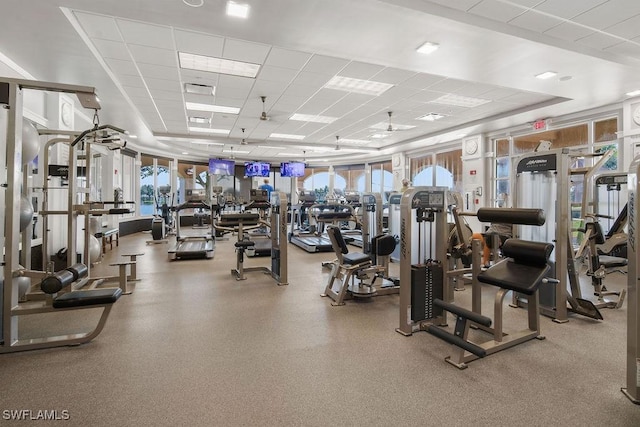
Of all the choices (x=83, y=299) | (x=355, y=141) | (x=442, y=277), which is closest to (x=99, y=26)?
(x=83, y=299)

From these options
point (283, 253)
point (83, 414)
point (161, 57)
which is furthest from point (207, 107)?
point (83, 414)

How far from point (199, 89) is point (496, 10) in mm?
4822

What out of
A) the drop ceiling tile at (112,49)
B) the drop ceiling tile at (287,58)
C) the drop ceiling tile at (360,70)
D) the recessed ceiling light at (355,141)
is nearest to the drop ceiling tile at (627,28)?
the drop ceiling tile at (360,70)

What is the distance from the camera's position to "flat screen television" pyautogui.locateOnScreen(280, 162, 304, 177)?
44.4 ft

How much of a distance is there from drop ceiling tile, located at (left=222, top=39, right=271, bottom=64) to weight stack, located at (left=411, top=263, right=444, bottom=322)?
3468 millimetres

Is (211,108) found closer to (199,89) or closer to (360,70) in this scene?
(199,89)

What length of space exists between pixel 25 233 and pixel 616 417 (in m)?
6.12

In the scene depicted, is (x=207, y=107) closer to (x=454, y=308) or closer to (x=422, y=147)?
(x=454, y=308)

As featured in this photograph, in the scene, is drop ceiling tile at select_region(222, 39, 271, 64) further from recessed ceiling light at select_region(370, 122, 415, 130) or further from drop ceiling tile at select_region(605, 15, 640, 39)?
recessed ceiling light at select_region(370, 122, 415, 130)

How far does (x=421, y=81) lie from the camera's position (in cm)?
548

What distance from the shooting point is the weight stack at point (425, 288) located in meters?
3.20

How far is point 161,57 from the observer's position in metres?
4.59

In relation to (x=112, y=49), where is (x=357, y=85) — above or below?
above

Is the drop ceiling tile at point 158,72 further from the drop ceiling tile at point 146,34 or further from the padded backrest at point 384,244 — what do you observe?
the padded backrest at point 384,244
